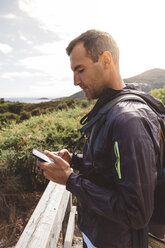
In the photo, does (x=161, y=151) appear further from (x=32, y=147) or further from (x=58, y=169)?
(x=32, y=147)

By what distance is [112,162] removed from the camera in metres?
1.06

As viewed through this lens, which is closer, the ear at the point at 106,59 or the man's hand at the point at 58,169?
A: the man's hand at the point at 58,169

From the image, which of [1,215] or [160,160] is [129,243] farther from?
[1,215]

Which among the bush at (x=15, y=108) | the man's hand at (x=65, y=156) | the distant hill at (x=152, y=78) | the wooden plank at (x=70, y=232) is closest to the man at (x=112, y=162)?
the man's hand at (x=65, y=156)

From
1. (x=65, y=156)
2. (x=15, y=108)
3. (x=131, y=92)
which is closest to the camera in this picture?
(x=131, y=92)

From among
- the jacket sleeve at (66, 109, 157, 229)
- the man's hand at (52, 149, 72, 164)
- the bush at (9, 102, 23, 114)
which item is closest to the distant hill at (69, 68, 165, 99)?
the bush at (9, 102, 23, 114)

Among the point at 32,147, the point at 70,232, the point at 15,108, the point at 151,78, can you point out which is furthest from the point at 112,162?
the point at 151,78

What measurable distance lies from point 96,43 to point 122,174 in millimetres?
994

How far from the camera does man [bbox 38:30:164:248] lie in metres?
0.87

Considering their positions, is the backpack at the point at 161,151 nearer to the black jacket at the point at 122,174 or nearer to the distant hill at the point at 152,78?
the black jacket at the point at 122,174

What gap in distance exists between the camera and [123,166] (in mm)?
887

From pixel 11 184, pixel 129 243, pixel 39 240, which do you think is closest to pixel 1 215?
pixel 11 184

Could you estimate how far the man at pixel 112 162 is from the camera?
0.87 meters

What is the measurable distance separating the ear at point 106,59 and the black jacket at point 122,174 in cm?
27
